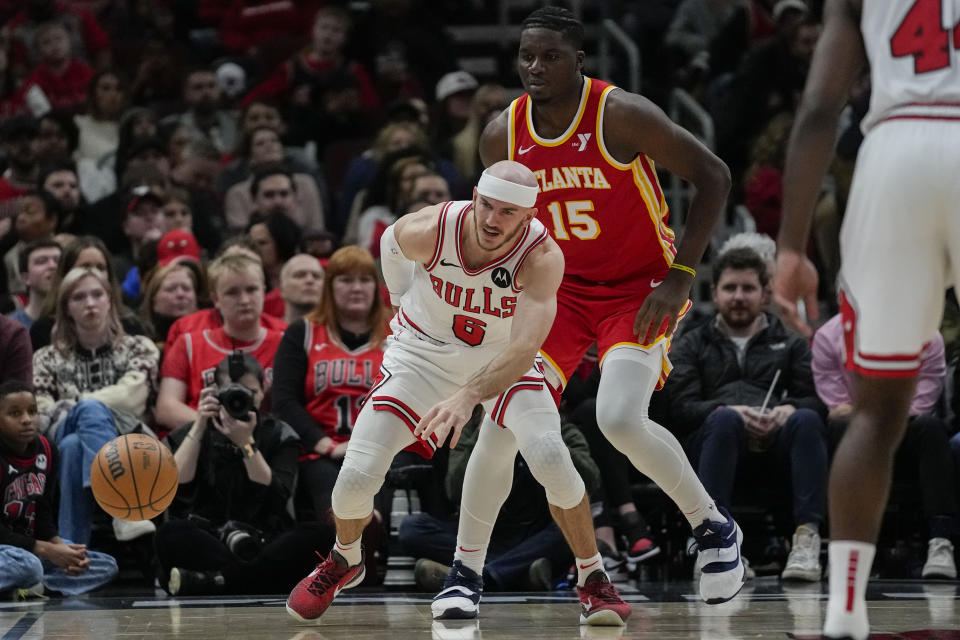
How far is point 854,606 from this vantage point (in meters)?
3.53

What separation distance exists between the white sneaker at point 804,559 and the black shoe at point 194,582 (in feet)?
9.13

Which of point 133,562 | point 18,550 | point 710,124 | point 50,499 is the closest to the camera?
point 18,550

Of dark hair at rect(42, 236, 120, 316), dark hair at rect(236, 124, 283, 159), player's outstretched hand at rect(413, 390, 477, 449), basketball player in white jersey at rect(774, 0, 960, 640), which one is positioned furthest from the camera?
dark hair at rect(236, 124, 283, 159)

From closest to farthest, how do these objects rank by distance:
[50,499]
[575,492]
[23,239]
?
[575,492] → [50,499] → [23,239]

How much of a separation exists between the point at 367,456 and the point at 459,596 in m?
0.71

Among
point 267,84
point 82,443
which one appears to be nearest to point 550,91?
point 82,443

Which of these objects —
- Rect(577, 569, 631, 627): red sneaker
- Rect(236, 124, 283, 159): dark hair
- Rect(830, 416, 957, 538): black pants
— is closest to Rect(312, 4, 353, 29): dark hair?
Rect(236, 124, 283, 159): dark hair

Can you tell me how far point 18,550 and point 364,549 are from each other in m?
1.63

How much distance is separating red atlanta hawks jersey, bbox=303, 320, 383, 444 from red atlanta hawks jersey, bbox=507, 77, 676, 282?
2198 mm

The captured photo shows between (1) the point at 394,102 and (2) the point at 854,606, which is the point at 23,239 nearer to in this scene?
(1) the point at 394,102

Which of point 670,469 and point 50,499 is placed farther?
point 50,499

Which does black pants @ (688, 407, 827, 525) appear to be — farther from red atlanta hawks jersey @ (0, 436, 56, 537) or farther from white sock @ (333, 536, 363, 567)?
red atlanta hawks jersey @ (0, 436, 56, 537)

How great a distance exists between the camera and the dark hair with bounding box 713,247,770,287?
7719 millimetres

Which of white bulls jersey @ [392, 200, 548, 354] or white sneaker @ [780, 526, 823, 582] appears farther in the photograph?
white sneaker @ [780, 526, 823, 582]
